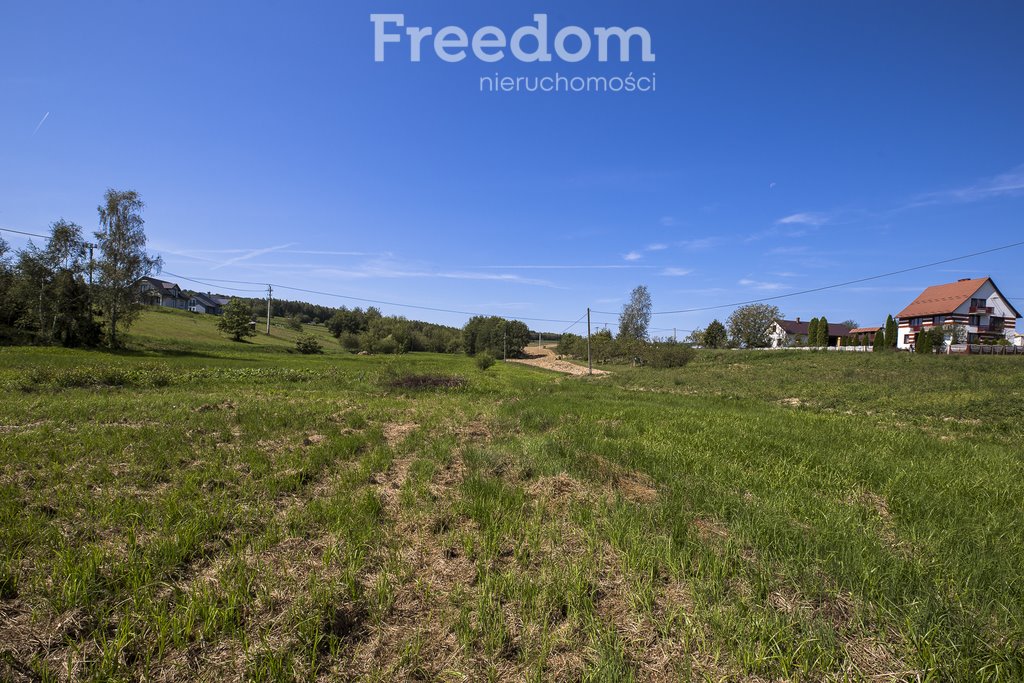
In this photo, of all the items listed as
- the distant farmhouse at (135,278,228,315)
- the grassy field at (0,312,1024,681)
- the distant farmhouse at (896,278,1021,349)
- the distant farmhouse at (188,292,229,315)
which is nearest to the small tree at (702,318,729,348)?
the distant farmhouse at (896,278,1021,349)

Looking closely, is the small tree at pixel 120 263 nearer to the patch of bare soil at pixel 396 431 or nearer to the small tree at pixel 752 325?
the patch of bare soil at pixel 396 431

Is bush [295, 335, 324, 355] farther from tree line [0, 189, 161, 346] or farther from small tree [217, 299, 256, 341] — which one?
tree line [0, 189, 161, 346]

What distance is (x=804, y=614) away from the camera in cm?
354

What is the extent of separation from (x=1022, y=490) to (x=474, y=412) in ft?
41.3

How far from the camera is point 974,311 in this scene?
6034cm

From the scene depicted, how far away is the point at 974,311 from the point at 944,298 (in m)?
3.79

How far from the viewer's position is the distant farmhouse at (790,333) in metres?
103

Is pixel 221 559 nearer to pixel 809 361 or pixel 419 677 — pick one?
pixel 419 677

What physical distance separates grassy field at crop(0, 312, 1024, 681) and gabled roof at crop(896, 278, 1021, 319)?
7311 cm

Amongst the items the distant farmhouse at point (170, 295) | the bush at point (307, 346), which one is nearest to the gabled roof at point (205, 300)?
A: the distant farmhouse at point (170, 295)

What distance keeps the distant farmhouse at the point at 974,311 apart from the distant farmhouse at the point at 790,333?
37.9 metres

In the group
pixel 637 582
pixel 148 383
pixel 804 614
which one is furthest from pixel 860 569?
pixel 148 383

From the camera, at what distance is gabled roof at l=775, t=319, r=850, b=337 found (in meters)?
104

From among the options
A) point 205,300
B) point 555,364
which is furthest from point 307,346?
point 205,300
